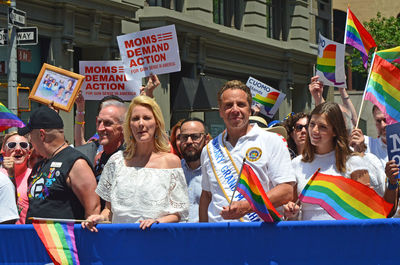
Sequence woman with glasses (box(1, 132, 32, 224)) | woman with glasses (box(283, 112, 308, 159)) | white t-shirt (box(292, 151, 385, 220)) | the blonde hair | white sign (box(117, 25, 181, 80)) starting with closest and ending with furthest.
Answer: white t-shirt (box(292, 151, 385, 220))
the blonde hair
woman with glasses (box(1, 132, 32, 224))
woman with glasses (box(283, 112, 308, 159))
white sign (box(117, 25, 181, 80))

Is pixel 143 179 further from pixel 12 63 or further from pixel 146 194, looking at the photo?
pixel 12 63

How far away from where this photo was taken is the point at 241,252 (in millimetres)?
4410

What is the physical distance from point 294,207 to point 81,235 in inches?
55.2

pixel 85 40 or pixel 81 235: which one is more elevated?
pixel 85 40

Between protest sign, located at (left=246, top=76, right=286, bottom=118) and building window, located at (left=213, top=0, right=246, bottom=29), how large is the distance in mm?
10960

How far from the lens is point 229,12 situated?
2506 cm

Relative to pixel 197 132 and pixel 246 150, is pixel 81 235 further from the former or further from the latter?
pixel 197 132

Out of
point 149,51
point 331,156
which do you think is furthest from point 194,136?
point 149,51

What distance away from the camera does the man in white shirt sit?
21.2 feet

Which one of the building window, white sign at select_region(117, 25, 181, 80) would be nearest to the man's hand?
white sign at select_region(117, 25, 181, 80)

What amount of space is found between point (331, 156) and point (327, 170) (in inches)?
4.8

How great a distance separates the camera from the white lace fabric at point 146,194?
4883 mm

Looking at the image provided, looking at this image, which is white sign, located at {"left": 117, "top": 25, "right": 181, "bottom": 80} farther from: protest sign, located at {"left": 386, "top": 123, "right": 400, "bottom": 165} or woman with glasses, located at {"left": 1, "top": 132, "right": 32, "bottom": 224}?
protest sign, located at {"left": 386, "top": 123, "right": 400, "bottom": 165}

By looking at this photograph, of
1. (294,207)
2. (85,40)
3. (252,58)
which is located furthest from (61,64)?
(294,207)
